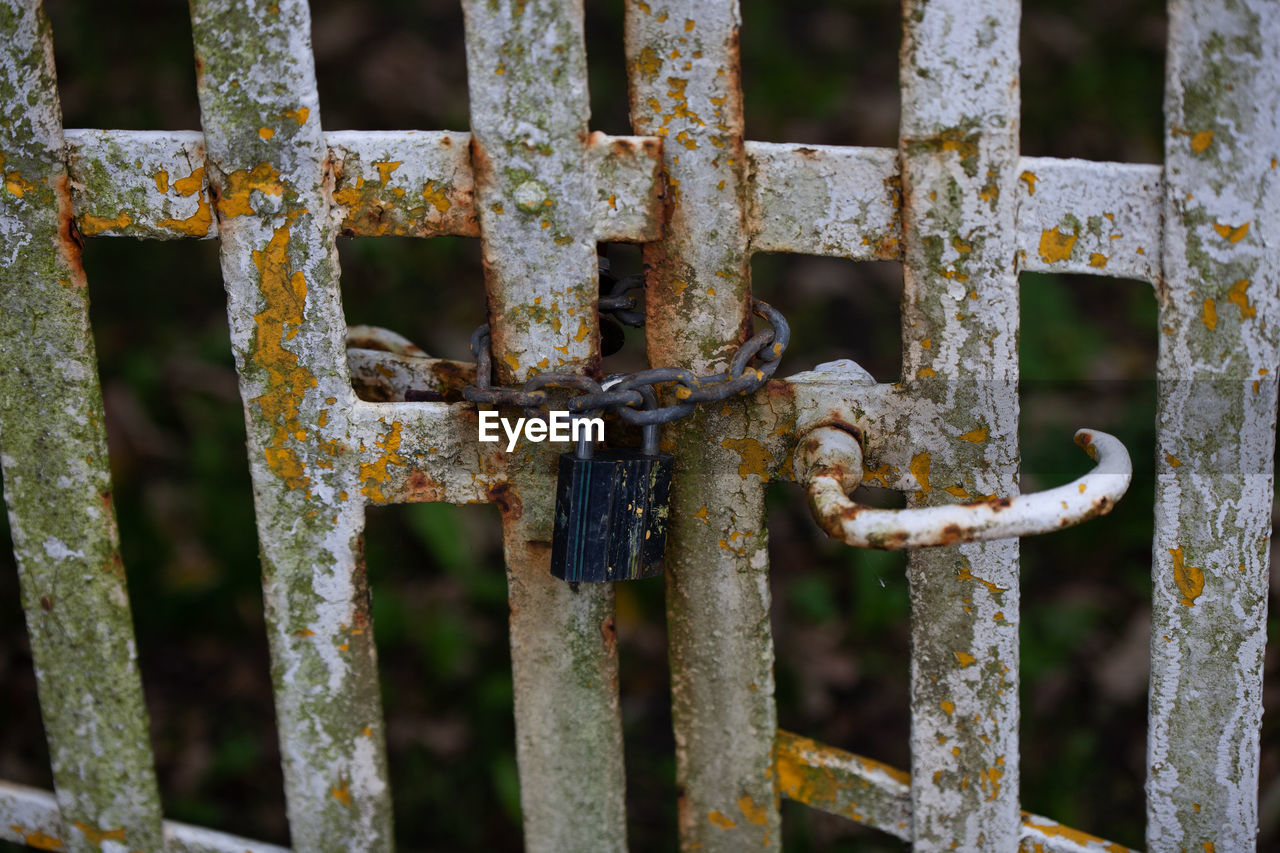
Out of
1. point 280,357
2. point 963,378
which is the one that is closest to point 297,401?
point 280,357

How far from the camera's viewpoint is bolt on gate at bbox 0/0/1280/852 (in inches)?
47.6

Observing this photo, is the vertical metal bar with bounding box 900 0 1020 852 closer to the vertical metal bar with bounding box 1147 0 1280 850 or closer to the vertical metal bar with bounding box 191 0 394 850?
the vertical metal bar with bounding box 1147 0 1280 850

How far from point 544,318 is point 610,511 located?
0.76 feet

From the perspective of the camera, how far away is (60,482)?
154cm

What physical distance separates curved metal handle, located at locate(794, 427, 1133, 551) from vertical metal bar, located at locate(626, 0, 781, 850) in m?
0.21

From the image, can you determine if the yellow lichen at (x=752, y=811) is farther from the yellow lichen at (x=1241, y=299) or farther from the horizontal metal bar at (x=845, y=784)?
the yellow lichen at (x=1241, y=299)

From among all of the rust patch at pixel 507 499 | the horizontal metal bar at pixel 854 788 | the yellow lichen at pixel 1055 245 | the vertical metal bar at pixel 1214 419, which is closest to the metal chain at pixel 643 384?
the rust patch at pixel 507 499

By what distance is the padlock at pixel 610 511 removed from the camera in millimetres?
1289

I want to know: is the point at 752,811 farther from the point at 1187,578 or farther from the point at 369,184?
the point at 369,184

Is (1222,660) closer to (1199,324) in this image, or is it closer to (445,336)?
(1199,324)

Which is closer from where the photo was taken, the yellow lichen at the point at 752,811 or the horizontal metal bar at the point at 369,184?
the horizontal metal bar at the point at 369,184

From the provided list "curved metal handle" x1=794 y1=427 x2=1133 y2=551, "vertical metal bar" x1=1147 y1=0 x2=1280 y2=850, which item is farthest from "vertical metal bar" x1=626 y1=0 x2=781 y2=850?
"vertical metal bar" x1=1147 y1=0 x2=1280 y2=850

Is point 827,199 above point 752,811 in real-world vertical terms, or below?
above

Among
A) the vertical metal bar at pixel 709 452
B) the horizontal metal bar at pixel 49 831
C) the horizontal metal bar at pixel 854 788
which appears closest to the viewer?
the vertical metal bar at pixel 709 452
